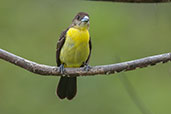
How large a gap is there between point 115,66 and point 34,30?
162 inches

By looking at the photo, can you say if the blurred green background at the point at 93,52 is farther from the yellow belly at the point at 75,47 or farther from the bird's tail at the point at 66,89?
the yellow belly at the point at 75,47

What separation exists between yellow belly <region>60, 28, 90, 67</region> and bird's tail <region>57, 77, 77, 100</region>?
385mm

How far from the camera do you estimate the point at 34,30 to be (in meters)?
7.78

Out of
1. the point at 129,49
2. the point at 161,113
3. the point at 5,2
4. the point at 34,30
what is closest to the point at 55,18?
the point at 34,30

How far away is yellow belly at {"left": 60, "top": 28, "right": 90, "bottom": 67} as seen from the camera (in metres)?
5.02

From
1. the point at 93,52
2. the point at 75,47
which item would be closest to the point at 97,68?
the point at 75,47

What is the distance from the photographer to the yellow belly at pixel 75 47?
5.02m

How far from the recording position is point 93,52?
725 cm

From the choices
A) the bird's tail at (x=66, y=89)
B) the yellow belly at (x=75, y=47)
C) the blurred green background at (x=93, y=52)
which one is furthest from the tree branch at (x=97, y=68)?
the blurred green background at (x=93, y=52)

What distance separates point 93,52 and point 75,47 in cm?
224

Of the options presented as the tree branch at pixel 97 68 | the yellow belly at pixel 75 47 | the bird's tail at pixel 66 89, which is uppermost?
the yellow belly at pixel 75 47

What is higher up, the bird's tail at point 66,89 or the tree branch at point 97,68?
the tree branch at point 97,68

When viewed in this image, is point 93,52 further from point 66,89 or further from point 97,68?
point 97,68

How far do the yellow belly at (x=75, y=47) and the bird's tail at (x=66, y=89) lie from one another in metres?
0.39
